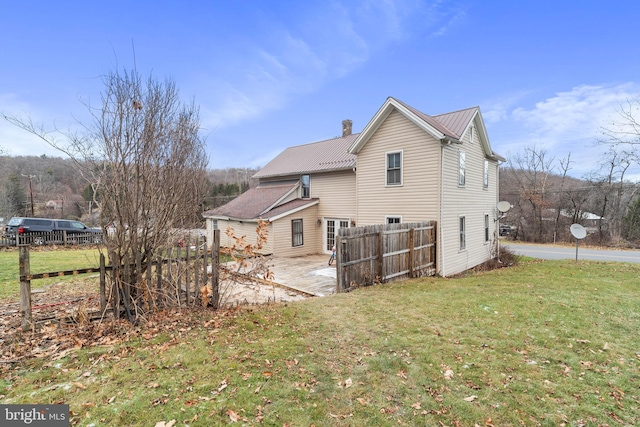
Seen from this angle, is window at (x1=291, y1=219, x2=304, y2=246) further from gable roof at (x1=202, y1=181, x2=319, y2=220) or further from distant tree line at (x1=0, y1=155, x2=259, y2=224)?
distant tree line at (x1=0, y1=155, x2=259, y2=224)

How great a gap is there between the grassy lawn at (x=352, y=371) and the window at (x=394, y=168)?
704 cm

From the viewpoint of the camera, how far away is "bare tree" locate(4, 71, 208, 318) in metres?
4.83

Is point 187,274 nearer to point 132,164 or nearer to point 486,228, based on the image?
point 132,164

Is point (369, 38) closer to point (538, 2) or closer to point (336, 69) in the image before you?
point (336, 69)

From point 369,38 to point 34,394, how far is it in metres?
17.4

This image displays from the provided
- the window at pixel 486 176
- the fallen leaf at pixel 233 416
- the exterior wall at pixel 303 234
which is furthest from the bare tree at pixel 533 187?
the fallen leaf at pixel 233 416

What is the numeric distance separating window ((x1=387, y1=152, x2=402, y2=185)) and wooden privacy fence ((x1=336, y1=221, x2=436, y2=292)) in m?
2.32

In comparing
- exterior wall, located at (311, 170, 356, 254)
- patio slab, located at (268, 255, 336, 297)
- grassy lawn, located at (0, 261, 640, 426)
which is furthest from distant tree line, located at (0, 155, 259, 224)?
grassy lawn, located at (0, 261, 640, 426)

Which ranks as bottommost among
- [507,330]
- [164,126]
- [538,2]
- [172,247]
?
[507,330]

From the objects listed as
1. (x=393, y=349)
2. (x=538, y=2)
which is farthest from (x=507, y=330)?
(x=538, y=2)

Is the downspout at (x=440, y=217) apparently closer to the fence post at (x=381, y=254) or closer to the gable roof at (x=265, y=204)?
the fence post at (x=381, y=254)

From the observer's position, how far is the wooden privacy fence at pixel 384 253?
8797 mm

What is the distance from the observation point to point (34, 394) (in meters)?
3.07

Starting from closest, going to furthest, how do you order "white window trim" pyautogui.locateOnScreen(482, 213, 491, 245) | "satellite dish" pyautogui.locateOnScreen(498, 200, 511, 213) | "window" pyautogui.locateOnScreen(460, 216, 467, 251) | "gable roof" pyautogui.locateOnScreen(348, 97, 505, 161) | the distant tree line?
1. "gable roof" pyautogui.locateOnScreen(348, 97, 505, 161)
2. "window" pyautogui.locateOnScreen(460, 216, 467, 251)
3. "white window trim" pyautogui.locateOnScreen(482, 213, 491, 245)
4. "satellite dish" pyautogui.locateOnScreen(498, 200, 511, 213)
5. the distant tree line
